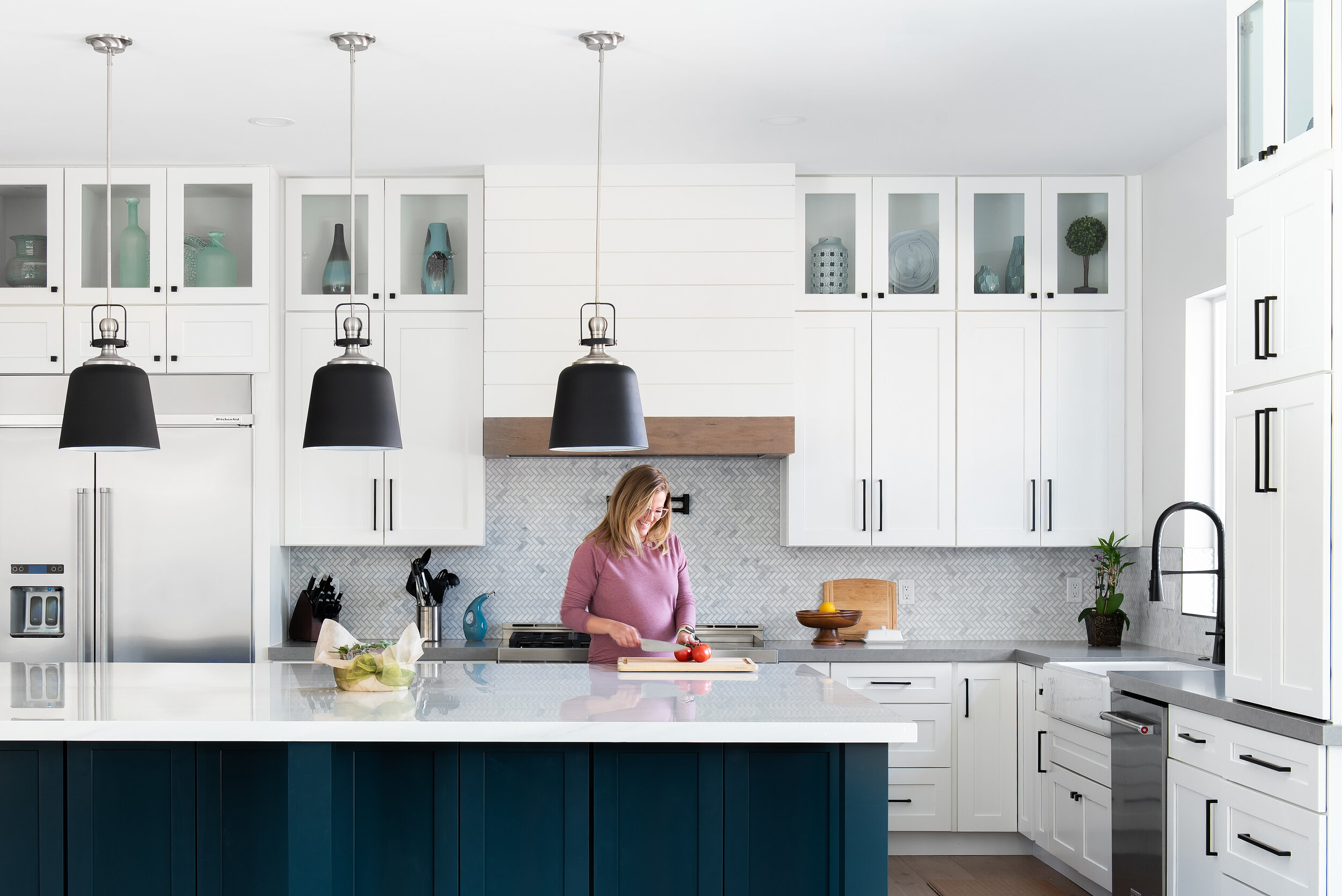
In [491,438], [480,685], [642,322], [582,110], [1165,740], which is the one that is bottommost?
[1165,740]

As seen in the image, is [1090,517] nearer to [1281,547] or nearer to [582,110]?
[1281,547]

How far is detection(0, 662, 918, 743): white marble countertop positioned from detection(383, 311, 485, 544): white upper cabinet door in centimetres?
154

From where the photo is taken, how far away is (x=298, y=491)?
4621 mm

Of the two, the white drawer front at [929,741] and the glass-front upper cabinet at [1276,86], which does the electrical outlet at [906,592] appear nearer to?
the white drawer front at [929,741]

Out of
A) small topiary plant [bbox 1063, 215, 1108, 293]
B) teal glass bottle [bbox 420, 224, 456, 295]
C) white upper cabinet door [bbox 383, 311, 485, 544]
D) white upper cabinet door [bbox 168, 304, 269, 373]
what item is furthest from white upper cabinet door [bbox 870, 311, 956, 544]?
white upper cabinet door [bbox 168, 304, 269, 373]

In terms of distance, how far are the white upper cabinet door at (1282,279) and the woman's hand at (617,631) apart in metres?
1.80

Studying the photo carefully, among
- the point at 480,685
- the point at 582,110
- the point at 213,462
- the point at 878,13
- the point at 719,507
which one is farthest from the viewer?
the point at 719,507

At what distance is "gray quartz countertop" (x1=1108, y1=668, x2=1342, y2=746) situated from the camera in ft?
8.41

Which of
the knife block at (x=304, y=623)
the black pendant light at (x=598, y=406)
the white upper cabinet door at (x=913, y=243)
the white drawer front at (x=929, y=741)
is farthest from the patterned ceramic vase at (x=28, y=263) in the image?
the white drawer front at (x=929, y=741)

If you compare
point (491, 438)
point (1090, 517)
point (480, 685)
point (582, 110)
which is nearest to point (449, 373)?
point (491, 438)

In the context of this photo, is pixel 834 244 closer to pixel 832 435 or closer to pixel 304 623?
pixel 832 435

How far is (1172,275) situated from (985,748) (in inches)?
77.8

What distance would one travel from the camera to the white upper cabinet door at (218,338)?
4500 millimetres

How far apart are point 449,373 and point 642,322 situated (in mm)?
819
